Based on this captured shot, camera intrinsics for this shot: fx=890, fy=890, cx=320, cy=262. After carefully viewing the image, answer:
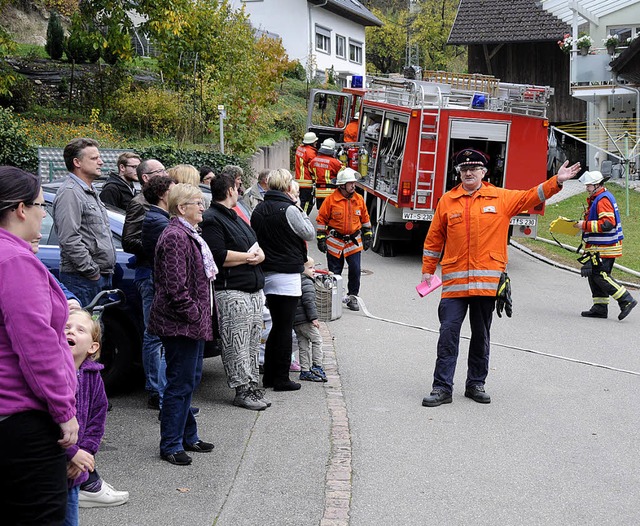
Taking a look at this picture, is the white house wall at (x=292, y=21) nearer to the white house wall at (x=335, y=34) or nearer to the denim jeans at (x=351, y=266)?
the white house wall at (x=335, y=34)

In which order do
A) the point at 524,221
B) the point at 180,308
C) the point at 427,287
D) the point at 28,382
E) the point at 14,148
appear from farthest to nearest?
1. the point at 14,148
2. the point at 524,221
3. the point at 427,287
4. the point at 180,308
5. the point at 28,382

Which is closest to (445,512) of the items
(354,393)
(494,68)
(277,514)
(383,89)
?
(277,514)

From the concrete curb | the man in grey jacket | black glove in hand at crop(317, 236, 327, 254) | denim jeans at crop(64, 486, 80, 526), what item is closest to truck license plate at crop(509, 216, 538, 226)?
black glove in hand at crop(317, 236, 327, 254)

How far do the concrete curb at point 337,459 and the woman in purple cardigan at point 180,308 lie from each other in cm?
94

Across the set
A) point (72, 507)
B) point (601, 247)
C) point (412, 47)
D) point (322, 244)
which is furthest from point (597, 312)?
point (412, 47)

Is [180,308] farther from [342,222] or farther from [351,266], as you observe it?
[351,266]

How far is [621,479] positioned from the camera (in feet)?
18.6

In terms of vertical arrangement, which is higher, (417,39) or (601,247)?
(417,39)

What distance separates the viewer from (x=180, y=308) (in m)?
5.41

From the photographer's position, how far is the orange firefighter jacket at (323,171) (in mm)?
17250

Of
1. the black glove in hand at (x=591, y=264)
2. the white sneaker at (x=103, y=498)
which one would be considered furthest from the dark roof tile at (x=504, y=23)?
the white sneaker at (x=103, y=498)

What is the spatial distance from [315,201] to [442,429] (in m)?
12.2

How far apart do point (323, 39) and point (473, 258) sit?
43.2 metres

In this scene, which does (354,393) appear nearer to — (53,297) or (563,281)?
(53,297)
